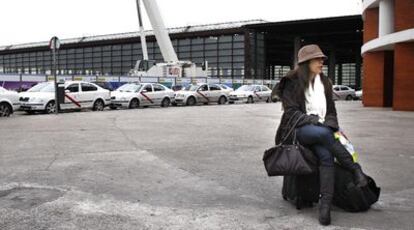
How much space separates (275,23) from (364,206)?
5662 cm

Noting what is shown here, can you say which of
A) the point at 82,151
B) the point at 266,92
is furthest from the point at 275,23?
the point at 82,151

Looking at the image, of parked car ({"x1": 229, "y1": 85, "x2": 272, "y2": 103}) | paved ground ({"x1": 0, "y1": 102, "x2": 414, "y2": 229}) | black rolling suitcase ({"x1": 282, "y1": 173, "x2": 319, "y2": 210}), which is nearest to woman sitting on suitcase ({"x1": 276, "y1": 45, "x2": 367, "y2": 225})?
black rolling suitcase ({"x1": 282, "y1": 173, "x2": 319, "y2": 210})

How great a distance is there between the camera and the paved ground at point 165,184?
4.75 m

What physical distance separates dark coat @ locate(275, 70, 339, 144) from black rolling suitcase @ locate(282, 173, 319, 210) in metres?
0.47

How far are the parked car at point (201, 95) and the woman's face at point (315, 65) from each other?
2670cm

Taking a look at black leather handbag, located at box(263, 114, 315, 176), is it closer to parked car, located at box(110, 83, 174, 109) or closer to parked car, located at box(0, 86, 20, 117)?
A: parked car, located at box(0, 86, 20, 117)

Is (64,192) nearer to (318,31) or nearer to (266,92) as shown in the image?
(266,92)

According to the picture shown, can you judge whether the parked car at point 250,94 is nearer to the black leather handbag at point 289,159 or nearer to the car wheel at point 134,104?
the car wheel at point 134,104

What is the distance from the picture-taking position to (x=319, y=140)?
4.62 m

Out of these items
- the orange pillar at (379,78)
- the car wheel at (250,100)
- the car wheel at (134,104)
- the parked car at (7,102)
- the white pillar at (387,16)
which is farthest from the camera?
the car wheel at (250,100)

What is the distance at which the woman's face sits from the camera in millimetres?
4793

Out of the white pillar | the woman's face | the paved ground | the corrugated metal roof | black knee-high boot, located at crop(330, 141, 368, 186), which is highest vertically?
the corrugated metal roof

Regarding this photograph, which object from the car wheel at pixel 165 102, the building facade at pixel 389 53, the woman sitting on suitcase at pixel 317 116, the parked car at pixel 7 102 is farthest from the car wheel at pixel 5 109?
the woman sitting on suitcase at pixel 317 116

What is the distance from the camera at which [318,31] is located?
6341 cm
